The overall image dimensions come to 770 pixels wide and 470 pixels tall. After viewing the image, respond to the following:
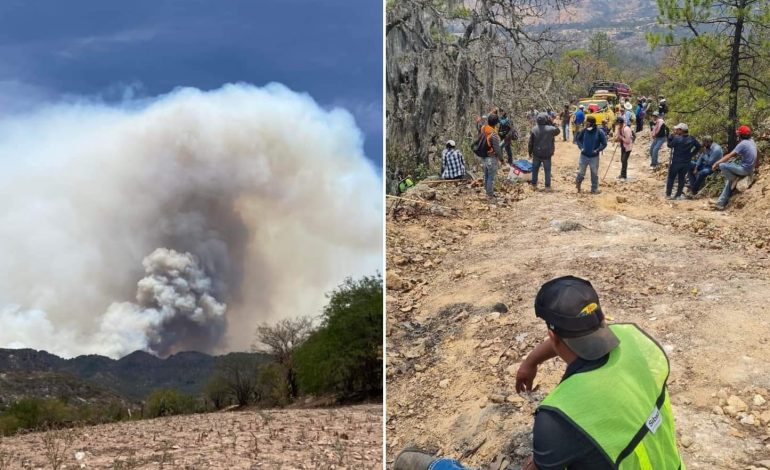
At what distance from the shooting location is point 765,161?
7.32 meters

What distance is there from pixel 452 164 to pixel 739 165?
3049 mm

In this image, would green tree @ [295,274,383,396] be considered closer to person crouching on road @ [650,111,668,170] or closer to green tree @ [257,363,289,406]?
green tree @ [257,363,289,406]

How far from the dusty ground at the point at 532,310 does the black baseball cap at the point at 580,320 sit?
158 cm

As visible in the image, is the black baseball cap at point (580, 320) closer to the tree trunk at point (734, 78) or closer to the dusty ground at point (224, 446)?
the dusty ground at point (224, 446)

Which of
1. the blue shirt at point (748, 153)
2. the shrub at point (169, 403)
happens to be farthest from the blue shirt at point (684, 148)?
the shrub at point (169, 403)

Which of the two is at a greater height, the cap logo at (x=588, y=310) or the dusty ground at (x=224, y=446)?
the cap logo at (x=588, y=310)

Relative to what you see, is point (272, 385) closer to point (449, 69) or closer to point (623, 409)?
point (449, 69)

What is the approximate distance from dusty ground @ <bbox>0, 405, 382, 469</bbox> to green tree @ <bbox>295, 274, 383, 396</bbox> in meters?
8.02

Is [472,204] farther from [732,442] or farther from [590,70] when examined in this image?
[590,70]

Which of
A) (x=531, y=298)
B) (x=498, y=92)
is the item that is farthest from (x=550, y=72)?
(x=531, y=298)

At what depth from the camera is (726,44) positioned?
7.75 meters

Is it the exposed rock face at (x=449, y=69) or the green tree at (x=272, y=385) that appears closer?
the exposed rock face at (x=449, y=69)

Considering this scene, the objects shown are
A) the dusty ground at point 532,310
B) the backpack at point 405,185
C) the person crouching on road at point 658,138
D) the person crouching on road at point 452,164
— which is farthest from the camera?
the person crouching on road at point 658,138

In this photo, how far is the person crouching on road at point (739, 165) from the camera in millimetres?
6789
